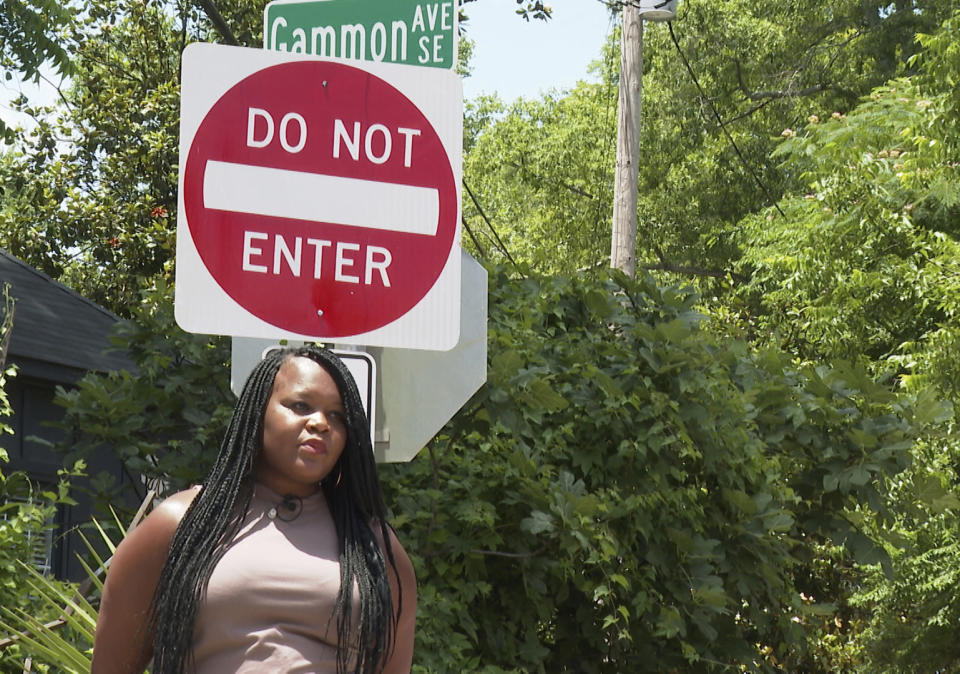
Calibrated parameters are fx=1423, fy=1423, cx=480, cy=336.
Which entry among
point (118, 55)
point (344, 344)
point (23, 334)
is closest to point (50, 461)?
point (23, 334)

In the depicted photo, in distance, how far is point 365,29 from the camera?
403cm

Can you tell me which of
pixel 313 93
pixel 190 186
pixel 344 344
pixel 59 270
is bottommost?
pixel 344 344

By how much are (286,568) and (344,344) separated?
2.79ft

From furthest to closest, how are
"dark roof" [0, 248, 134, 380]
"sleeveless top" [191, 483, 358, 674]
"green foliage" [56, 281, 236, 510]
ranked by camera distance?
"dark roof" [0, 248, 134, 380] → "green foliage" [56, 281, 236, 510] → "sleeveless top" [191, 483, 358, 674]

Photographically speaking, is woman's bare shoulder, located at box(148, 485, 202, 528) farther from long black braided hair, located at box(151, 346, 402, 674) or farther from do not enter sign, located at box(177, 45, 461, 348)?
do not enter sign, located at box(177, 45, 461, 348)

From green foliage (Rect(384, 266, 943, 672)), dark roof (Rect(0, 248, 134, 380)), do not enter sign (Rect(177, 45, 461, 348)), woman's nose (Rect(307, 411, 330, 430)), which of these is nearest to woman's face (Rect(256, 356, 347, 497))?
woman's nose (Rect(307, 411, 330, 430))

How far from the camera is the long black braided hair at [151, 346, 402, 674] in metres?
2.37

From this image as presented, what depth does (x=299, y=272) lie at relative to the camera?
120 inches

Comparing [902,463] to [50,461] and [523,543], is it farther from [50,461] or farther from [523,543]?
[50,461]

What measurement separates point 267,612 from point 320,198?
1.06 meters

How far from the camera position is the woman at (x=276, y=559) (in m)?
2.38

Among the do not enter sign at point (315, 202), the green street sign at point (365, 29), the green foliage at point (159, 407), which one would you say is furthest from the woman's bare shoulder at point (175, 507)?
the green foliage at point (159, 407)

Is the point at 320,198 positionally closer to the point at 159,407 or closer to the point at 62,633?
the point at 62,633

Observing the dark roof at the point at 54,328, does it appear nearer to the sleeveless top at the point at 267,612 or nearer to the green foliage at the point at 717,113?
the sleeveless top at the point at 267,612
